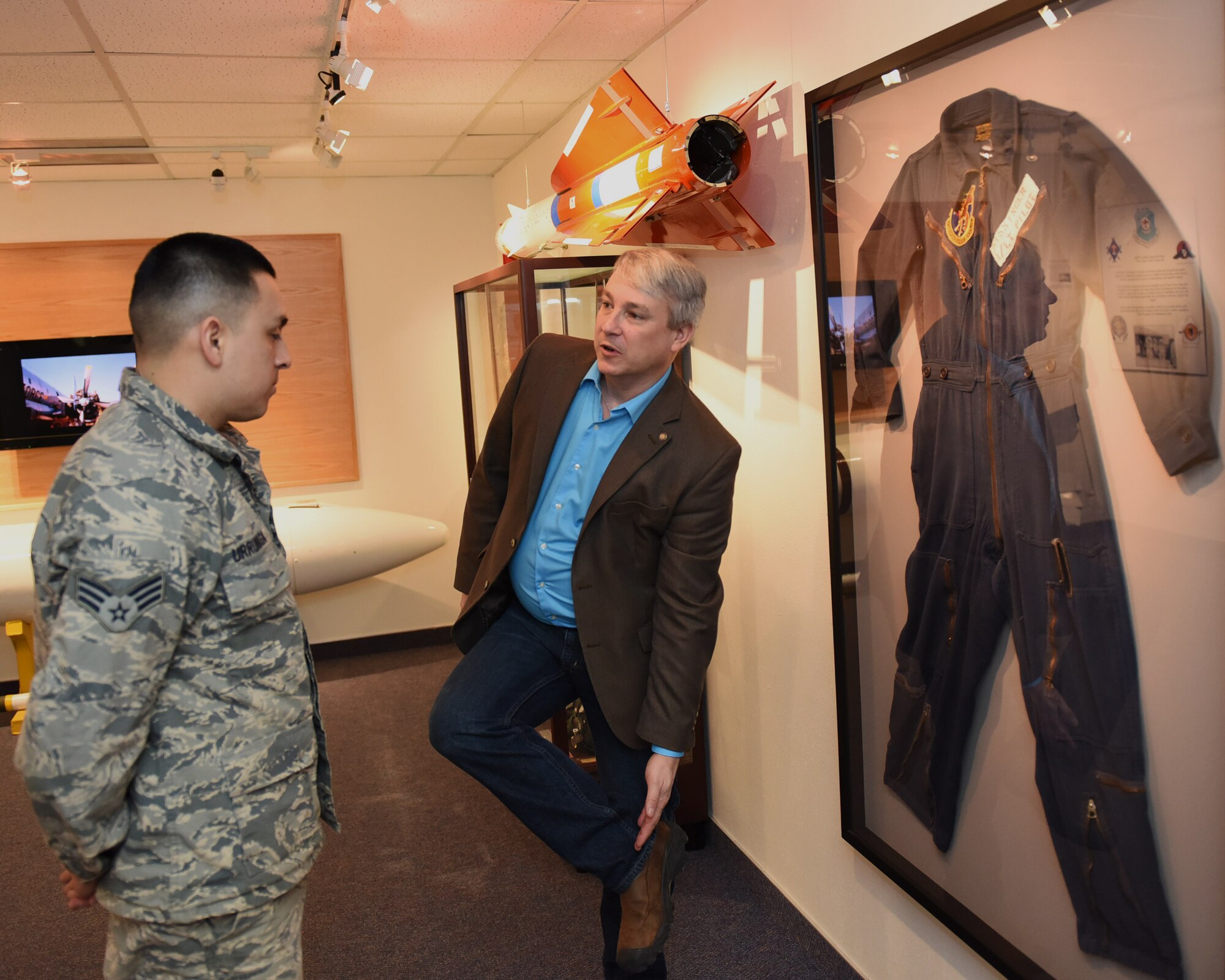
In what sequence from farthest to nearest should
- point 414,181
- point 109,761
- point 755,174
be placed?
point 414,181
point 755,174
point 109,761

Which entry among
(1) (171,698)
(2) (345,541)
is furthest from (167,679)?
(2) (345,541)

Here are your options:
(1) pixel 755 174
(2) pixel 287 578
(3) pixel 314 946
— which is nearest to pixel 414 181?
(1) pixel 755 174

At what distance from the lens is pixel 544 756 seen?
2084mm

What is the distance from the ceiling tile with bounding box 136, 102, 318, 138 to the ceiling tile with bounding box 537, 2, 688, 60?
3.75 feet

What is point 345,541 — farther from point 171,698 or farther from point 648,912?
point 171,698

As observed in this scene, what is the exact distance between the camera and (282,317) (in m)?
1.50

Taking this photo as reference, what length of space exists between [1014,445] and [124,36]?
2.65 m

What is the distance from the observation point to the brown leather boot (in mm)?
2059

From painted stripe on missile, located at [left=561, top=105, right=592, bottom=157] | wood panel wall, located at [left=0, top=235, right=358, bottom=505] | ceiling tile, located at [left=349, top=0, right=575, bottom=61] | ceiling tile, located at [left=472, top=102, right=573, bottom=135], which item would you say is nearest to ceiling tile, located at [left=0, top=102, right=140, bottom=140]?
wood panel wall, located at [left=0, top=235, right=358, bottom=505]

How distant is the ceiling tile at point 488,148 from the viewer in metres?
4.48

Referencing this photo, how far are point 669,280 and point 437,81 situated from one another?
183 cm

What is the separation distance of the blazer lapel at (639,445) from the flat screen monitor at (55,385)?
3576 millimetres

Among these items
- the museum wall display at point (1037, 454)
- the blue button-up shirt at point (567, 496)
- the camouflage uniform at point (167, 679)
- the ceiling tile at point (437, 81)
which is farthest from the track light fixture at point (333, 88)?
the camouflage uniform at point (167, 679)

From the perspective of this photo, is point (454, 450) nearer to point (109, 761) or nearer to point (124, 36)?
point (124, 36)
